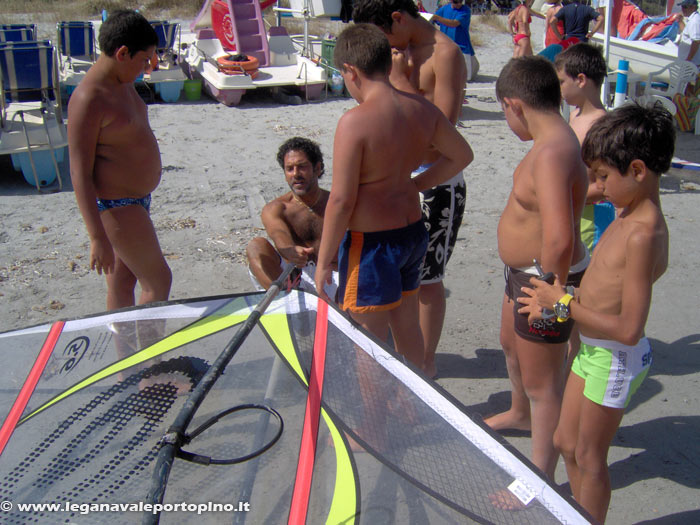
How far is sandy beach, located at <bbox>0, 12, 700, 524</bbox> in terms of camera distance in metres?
2.96

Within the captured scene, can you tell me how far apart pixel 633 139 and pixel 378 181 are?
1034 millimetres

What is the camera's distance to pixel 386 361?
191cm

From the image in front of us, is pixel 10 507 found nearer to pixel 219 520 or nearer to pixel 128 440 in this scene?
pixel 128 440

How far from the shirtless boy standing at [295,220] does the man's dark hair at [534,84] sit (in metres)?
1.36

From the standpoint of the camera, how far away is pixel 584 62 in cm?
296

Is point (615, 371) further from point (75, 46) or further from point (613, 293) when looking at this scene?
point (75, 46)

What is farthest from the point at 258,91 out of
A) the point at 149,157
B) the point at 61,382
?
the point at 61,382

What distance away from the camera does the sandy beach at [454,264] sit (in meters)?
2.96

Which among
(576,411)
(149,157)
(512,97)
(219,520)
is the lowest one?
(576,411)

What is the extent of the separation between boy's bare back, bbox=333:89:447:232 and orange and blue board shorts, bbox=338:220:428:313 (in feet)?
0.16

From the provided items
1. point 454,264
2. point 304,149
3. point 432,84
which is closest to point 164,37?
point 454,264

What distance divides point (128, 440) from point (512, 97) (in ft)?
5.86

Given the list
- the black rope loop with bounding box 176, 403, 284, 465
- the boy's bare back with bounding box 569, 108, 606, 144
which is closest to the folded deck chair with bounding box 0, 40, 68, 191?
the boy's bare back with bounding box 569, 108, 606, 144

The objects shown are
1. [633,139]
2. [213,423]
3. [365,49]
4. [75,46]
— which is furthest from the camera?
[75,46]
